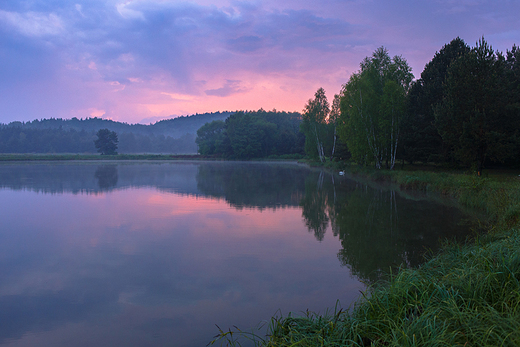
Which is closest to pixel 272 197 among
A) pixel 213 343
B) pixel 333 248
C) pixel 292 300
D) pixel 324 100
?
pixel 333 248

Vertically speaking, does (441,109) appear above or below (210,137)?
below

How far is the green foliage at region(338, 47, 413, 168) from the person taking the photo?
100ft

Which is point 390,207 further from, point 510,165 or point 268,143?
point 268,143

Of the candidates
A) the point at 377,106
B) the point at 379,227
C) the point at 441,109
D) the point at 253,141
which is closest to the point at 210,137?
the point at 253,141

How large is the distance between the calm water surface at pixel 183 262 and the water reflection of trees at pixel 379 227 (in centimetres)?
4

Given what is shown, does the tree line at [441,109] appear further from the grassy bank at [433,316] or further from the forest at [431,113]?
the grassy bank at [433,316]

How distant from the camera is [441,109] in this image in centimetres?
2377

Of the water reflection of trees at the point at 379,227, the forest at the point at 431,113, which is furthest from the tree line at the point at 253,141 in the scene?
the water reflection of trees at the point at 379,227

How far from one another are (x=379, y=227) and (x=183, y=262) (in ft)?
22.2

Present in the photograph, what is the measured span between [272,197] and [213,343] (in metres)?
14.8

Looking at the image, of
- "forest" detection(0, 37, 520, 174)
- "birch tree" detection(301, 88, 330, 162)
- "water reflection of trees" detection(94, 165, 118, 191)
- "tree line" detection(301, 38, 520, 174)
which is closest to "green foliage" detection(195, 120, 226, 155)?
A: "birch tree" detection(301, 88, 330, 162)

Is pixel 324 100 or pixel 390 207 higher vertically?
pixel 324 100

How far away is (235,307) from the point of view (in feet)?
19.2

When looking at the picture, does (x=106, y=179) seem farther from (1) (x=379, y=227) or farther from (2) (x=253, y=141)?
(2) (x=253, y=141)
